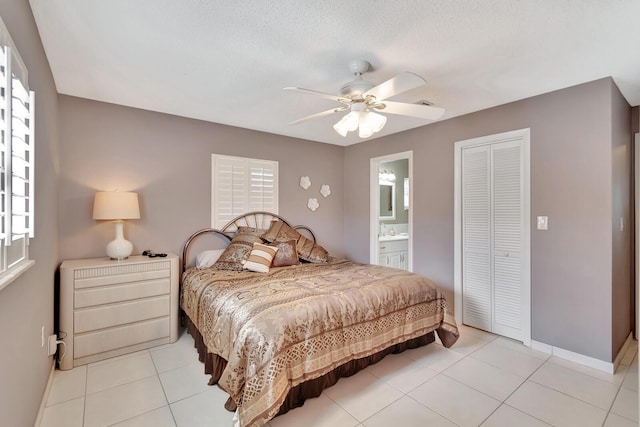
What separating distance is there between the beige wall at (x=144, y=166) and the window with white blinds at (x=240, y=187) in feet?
0.29

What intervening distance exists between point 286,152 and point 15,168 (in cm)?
322

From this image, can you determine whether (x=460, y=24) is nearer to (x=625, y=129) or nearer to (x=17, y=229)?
(x=625, y=129)

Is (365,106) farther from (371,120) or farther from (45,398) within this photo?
A: (45,398)

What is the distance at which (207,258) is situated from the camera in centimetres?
347

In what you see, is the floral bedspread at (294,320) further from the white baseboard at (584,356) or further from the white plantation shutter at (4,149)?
the white plantation shutter at (4,149)

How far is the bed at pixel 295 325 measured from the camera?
5.95 ft

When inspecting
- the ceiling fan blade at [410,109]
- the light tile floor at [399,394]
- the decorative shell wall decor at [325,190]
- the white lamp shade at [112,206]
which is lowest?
the light tile floor at [399,394]

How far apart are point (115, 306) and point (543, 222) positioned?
400 cm

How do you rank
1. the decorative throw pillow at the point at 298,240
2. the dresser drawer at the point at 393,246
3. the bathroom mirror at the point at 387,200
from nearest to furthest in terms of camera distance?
the decorative throw pillow at the point at 298,240 < the dresser drawer at the point at 393,246 < the bathroom mirror at the point at 387,200

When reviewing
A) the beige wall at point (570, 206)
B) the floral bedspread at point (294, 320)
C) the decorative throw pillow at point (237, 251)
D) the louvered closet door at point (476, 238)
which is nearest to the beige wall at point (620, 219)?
the beige wall at point (570, 206)

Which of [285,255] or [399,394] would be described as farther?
[285,255]

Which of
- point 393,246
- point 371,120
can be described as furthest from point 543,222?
point 393,246

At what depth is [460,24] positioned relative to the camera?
1802 millimetres

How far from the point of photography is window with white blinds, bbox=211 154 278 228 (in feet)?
12.4
